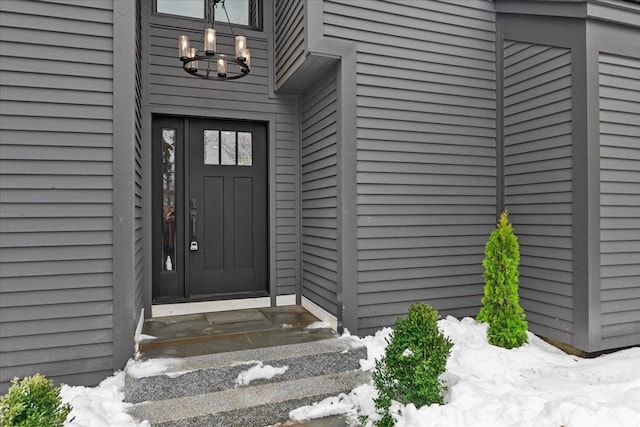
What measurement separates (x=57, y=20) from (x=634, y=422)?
176 inches

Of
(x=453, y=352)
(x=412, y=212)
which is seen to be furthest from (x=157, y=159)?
(x=453, y=352)

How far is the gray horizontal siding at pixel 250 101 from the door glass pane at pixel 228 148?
0.80ft

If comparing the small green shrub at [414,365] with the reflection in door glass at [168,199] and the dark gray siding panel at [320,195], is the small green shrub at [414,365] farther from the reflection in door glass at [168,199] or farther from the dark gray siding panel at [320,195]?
the reflection in door glass at [168,199]

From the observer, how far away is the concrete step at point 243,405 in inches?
96.7

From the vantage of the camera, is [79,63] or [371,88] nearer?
[79,63]

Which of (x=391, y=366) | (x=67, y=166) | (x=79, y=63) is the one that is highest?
(x=79, y=63)

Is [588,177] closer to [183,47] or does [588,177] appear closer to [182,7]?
[183,47]

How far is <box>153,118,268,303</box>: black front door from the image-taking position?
423 centimetres

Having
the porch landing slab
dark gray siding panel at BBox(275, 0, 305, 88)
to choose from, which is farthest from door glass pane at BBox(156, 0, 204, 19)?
the porch landing slab

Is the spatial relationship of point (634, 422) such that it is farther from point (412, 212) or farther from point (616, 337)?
point (412, 212)

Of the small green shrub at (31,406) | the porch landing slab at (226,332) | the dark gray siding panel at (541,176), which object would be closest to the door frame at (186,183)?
the porch landing slab at (226,332)

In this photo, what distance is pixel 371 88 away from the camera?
369 cm

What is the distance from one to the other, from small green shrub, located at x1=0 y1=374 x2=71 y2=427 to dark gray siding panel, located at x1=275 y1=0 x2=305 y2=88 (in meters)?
3.07

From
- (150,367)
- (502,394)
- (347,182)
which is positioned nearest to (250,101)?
(347,182)
